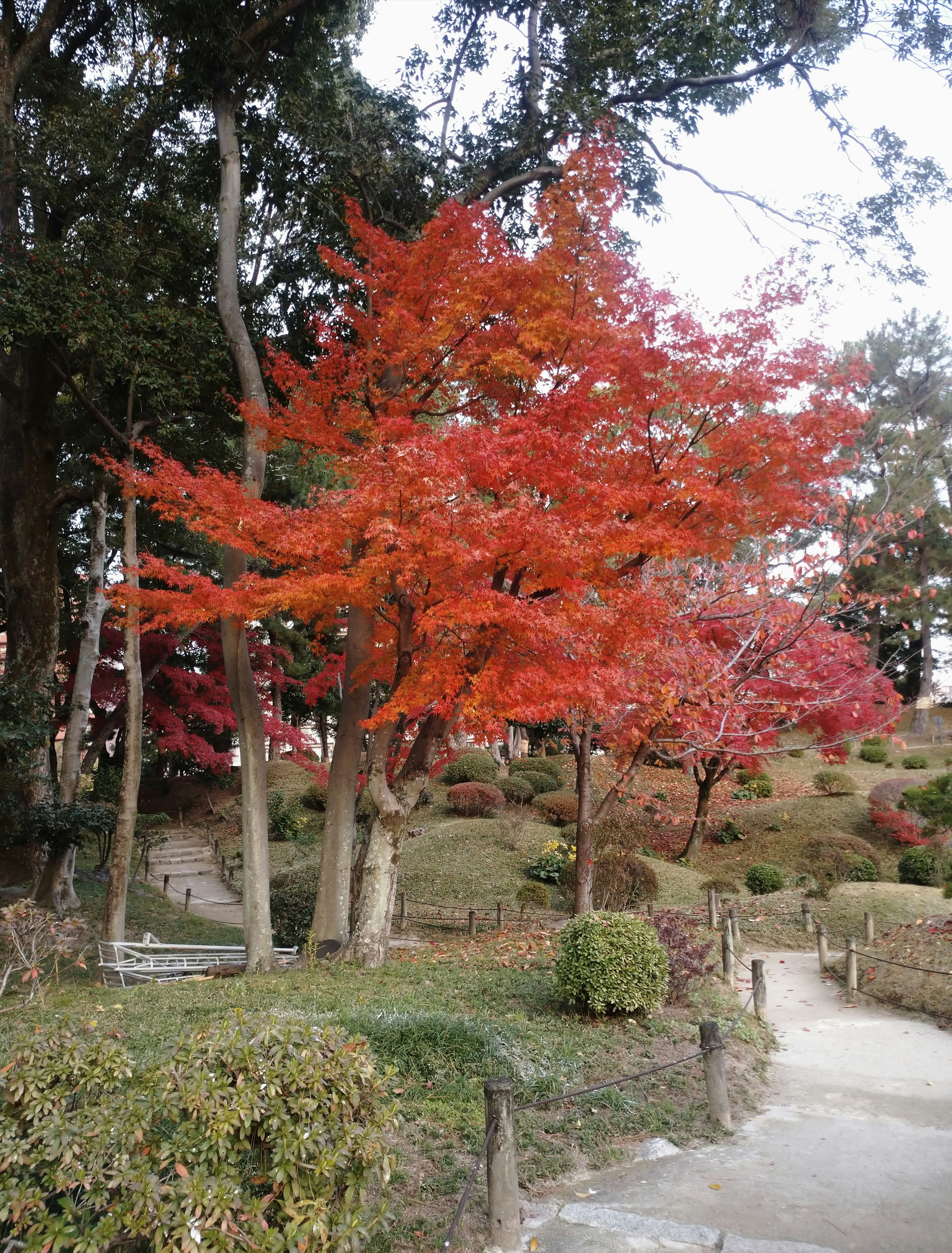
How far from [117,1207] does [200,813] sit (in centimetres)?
2501

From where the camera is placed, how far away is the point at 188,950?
11.7 m

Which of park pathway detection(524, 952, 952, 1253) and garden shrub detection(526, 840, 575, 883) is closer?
park pathway detection(524, 952, 952, 1253)

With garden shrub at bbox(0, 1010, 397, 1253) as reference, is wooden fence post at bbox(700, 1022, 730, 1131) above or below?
below

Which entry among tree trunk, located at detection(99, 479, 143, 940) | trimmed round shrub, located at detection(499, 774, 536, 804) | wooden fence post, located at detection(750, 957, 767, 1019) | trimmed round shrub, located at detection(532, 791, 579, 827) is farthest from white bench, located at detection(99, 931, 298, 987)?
trimmed round shrub, located at detection(499, 774, 536, 804)

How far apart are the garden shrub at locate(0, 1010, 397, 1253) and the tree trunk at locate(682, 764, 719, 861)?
57.1 feet

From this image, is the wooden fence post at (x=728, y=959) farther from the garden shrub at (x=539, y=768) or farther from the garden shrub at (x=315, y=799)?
the garden shrub at (x=315, y=799)

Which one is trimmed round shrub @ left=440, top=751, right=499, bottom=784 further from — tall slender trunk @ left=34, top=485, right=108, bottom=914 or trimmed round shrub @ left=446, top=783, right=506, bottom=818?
tall slender trunk @ left=34, top=485, right=108, bottom=914

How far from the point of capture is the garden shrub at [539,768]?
23891 mm

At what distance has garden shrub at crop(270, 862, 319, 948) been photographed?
11820 millimetres

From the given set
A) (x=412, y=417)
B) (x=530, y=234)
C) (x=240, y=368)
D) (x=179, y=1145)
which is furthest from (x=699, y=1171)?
(x=530, y=234)

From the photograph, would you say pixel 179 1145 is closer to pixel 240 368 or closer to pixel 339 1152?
pixel 339 1152

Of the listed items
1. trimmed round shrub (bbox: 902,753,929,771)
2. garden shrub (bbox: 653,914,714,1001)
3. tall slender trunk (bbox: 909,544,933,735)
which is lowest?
garden shrub (bbox: 653,914,714,1001)

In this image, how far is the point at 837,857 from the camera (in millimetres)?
17359

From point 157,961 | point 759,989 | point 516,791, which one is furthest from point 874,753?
point 157,961
